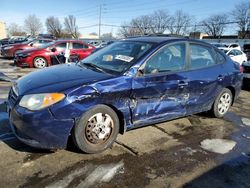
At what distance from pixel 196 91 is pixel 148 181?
2.22 m

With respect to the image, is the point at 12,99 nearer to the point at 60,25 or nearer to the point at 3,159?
the point at 3,159

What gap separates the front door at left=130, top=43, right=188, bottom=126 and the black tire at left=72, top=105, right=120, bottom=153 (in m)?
0.37

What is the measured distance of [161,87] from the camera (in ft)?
13.8

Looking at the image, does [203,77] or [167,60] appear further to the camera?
[203,77]

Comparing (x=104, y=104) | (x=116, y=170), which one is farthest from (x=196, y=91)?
(x=116, y=170)

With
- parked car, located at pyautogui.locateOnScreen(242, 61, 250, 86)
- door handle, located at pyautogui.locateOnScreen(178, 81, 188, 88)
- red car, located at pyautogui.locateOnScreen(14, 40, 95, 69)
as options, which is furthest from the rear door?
red car, located at pyautogui.locateOnScreen(14, 40, 95, 69)

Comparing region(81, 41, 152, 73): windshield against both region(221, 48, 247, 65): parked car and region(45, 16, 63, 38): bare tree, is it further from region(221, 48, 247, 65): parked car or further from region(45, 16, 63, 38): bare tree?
region(45, 16, 63, 38): bare tree

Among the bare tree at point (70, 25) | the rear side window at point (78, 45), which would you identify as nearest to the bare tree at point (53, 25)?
the bare tree at point (70, 25)

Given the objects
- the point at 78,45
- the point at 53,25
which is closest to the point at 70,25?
the point at 53,25

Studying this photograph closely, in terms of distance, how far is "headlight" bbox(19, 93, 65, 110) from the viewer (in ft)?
10.8

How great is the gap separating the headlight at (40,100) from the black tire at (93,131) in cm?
41

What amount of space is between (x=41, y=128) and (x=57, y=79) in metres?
0.77

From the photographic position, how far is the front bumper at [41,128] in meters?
3.26

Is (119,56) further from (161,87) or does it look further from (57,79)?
(57,79)
